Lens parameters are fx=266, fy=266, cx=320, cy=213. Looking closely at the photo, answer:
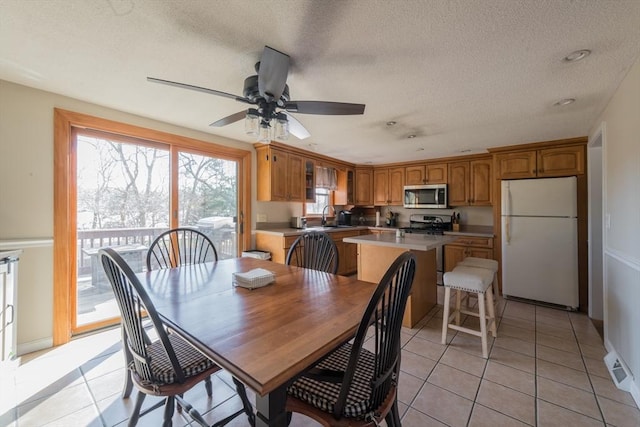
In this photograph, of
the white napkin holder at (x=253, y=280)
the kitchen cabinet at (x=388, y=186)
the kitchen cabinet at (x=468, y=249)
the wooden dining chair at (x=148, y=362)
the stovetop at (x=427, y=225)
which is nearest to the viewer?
the wooden dining chair at (x=148, y=362)

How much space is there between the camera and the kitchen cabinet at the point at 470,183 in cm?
439

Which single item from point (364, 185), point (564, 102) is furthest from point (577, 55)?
point (364, 185)

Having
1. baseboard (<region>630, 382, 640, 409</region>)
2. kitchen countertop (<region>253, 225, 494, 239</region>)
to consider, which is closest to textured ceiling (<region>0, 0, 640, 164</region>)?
kitchen countertop (<region>253, 225, 494, 239</region>)

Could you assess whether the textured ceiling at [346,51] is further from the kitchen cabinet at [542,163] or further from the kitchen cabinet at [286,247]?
the kitchen cabinet at [286,247]

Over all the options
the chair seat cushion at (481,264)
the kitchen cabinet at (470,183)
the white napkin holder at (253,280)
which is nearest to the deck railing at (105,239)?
the white napkin holder at (253,280)

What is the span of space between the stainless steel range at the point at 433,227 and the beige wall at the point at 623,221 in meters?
2.21

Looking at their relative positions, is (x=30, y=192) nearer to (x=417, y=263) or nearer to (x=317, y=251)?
(x=317, y=251)

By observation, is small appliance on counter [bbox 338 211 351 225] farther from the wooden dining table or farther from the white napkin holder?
the white napkin holder

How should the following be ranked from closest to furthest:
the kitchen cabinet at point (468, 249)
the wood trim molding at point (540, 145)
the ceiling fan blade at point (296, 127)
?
the ceiling fan blade at point (296, 127) < the wood trim molding at point (540, 145) < the kitchen cabinet at point (468, 249)

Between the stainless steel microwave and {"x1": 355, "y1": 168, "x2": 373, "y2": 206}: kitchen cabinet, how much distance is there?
0.77m

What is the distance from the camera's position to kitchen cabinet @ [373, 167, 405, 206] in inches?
209

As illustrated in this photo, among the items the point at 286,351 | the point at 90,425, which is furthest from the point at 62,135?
the point at 286,351

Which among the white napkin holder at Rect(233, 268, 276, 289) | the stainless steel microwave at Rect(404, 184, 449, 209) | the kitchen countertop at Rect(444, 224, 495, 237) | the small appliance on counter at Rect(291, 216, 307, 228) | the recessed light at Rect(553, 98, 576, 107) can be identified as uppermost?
the recessed light at Rect(553, 98, 576, 107)

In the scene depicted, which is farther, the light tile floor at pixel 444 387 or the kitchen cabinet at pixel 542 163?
the kitchen cabinet at pixel 542 163
